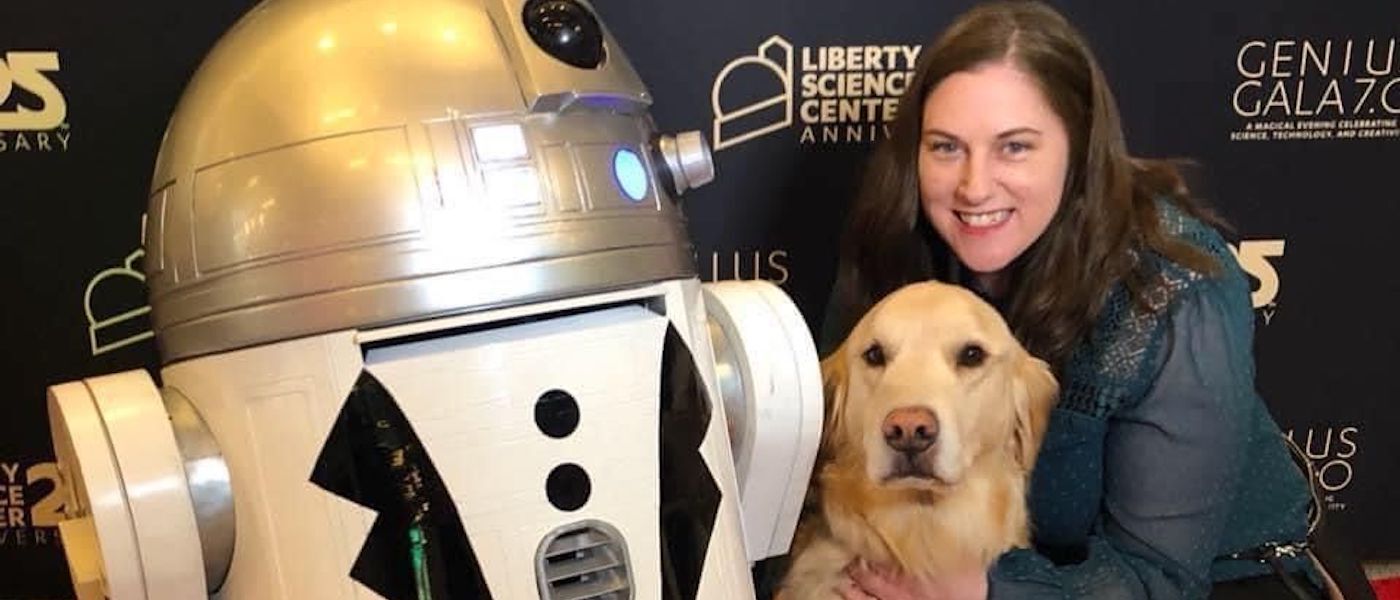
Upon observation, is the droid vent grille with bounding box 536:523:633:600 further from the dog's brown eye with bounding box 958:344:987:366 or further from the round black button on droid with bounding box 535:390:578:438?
the dog's brown eye with bounding box 958:344:987:366

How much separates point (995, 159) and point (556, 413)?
646 millimetres

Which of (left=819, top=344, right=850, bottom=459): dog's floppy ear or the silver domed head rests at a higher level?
the silver domed head

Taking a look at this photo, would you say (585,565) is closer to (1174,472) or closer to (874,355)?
(874,355)

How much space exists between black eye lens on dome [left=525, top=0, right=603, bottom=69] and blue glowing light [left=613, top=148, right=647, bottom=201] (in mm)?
69

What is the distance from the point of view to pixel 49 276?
68.6 inches

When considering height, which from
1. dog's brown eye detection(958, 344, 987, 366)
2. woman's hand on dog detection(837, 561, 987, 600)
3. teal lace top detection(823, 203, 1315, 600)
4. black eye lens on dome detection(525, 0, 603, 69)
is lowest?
woman's hand on dog detection(837, 561, 987, 600)

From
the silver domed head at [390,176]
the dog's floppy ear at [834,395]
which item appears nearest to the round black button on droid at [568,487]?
the silver domed head at [390,176]

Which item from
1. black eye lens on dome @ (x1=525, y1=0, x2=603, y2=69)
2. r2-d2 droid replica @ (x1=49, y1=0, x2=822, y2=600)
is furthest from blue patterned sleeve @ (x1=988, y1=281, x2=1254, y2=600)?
black eye lens on dome @ (x1=525, y1=0, x2=603, y2=69)

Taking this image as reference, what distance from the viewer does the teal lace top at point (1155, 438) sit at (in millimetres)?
1296

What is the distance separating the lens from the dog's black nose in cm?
123

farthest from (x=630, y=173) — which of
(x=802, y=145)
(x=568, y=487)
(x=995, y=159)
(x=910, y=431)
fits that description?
(x=802, y=145)

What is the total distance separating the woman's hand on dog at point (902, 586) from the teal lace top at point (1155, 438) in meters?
0.02

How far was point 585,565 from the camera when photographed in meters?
0.92

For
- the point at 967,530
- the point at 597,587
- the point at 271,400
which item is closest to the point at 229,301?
the point at 271,400
